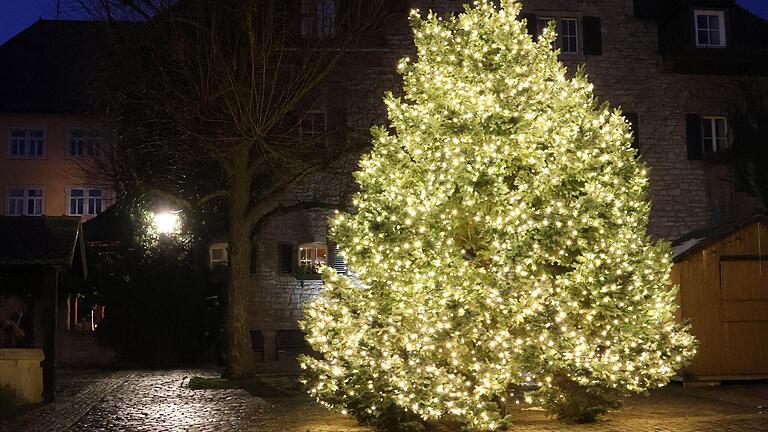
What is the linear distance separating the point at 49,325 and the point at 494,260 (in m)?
8.10

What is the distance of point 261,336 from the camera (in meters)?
22.9

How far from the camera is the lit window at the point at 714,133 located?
23531 millimetres

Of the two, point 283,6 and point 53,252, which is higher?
point 283,6

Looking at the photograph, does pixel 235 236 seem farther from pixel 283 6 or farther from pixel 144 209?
pixel 283 6

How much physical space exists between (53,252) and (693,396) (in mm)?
10965

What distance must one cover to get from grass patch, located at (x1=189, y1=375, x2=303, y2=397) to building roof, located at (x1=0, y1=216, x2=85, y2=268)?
3641mm

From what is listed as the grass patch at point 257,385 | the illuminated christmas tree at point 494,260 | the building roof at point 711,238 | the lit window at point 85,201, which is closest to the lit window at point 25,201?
the lit window at point 85,201

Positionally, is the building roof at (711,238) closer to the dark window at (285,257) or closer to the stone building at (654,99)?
the stone building at (654,99)

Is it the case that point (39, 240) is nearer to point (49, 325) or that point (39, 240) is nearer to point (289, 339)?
point (49, 325)

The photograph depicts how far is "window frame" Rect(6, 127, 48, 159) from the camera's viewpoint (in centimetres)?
3512

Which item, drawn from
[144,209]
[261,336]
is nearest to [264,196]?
[144,209]

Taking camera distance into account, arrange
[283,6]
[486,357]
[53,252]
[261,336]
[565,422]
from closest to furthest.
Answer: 1. [486,357]
2. [565,422]
3. [53,252]
4. [283,6]
5. [261,336]

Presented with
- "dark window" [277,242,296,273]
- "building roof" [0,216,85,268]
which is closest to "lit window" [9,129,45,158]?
"dark window" [277,242,296,273]

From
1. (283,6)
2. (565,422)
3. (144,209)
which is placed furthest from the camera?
(144,209)
